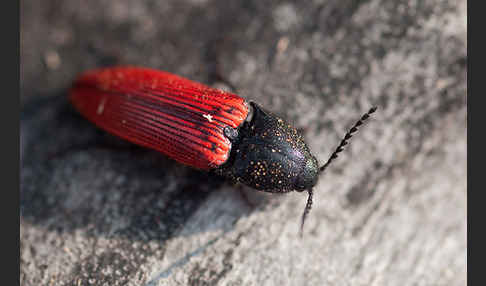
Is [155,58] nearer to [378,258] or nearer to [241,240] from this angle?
[241,240]

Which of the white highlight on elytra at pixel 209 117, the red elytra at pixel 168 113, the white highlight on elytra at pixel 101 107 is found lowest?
the white highlight on elytra at pixel 101 107

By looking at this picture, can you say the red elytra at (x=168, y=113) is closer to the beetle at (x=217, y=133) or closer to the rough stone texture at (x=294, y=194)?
the beetle at (x=217, y=133)

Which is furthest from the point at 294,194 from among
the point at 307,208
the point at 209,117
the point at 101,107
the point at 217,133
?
the point at 101,107

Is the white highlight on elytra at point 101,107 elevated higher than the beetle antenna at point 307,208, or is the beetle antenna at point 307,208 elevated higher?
the beetle antenna at point 307,208

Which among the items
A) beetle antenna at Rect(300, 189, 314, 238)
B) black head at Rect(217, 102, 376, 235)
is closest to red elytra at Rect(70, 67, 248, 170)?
black head at Rect(217, 102, 376, 235)

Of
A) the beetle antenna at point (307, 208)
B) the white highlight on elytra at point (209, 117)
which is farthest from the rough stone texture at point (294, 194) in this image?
the white highlight on elytra at point (209, 117)

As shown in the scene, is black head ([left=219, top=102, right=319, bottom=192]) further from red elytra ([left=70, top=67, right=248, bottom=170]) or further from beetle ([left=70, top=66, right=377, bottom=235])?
red elytra ([left=70, top=67, right=248, bottom=170])
